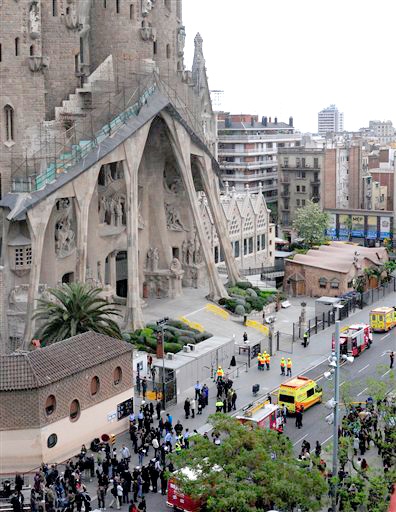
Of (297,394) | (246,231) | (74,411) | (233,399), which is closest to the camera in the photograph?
(74,411)

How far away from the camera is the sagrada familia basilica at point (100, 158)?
5597 centimetres

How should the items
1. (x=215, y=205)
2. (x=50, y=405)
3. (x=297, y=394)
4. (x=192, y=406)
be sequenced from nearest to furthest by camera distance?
(x=50, y=405) → (x=297, y=394) → (x=192, y=406) → (x=215, y=205)

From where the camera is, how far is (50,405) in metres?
39.1

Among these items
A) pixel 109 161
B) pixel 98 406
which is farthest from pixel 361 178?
pixel 98 406

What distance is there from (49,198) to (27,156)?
5192 millimetres

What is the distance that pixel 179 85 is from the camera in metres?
69.6

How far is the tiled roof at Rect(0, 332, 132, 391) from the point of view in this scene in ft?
126

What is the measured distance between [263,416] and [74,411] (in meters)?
8.77

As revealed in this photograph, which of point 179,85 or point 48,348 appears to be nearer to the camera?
point 48,348

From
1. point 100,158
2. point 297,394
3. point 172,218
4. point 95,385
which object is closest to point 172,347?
point 297,394

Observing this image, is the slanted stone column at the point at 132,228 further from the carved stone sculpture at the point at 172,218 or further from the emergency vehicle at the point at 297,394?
the emergency vehicle at the point at 297,394

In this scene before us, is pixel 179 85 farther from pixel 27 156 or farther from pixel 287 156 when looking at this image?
pixel 287 156

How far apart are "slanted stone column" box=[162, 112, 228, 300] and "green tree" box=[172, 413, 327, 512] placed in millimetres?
36036

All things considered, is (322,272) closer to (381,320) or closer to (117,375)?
(381,320)
